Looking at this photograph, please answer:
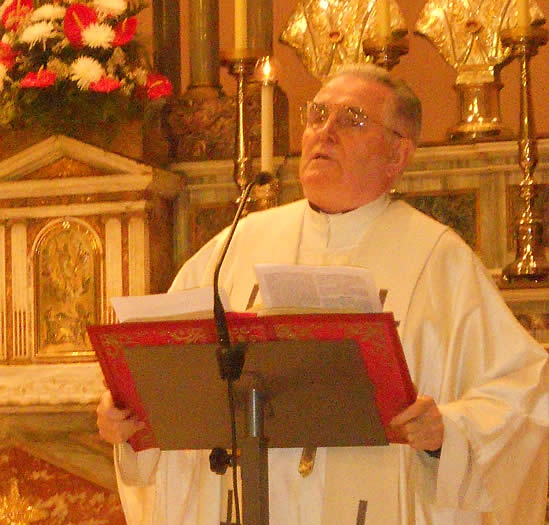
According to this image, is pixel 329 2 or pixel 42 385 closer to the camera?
pixel 42 385

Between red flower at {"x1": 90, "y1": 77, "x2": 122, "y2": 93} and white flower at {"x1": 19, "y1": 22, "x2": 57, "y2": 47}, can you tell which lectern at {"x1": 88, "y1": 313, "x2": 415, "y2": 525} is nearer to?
red flower at {"x1": 90, "y1": 77, "x2": 122, "y2": 93}

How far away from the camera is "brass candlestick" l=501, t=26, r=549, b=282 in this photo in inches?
162

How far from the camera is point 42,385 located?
4414 mm

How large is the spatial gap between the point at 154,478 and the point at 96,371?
111 cm

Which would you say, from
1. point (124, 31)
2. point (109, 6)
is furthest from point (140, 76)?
point (109, 6)

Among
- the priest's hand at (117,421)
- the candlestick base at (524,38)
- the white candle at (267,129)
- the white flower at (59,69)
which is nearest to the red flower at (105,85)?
the white flower at (59,69)

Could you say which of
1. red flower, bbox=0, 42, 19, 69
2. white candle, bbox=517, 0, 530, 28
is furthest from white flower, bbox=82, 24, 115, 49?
white candle, bbox=517, 0, 530, 28

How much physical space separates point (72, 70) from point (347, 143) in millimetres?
1533

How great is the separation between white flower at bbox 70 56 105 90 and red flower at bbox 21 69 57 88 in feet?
0.26

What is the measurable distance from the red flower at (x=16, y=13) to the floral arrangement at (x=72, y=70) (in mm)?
22

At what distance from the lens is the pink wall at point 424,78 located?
631cm

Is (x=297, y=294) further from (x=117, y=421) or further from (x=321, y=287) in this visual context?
(x=117, y=421)

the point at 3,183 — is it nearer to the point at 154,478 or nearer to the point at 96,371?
the point at 96,371

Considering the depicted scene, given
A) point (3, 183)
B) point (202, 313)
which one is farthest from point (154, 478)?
point (3, 183)
